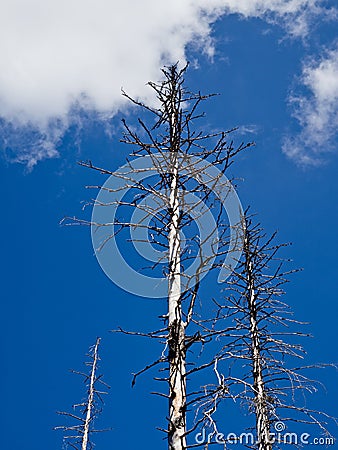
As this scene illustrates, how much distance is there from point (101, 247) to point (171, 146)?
2033mm

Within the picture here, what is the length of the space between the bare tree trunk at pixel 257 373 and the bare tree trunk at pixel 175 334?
2606mm

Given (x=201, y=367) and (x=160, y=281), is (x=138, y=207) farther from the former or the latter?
(x=201, y=367)

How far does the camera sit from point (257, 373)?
10344mm

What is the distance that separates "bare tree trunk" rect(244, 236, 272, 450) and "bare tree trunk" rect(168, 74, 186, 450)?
2.61 meters

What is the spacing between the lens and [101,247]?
6.06 m

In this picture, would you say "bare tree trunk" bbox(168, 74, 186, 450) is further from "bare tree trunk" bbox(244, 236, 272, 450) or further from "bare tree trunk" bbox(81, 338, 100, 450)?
"bare tree trunk" bbox(81, 338, 100, 450)

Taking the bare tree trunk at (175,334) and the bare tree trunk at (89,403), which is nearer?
the bare tree trunk at (175,334)

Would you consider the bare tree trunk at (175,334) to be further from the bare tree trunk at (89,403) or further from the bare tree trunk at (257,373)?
the bare tree trunk at (89,403)

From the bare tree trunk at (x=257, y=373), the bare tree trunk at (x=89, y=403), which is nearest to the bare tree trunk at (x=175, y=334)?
the bare tree trunk at (x=257, y=373)

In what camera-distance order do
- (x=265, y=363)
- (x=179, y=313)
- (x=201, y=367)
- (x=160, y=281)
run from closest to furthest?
(x=201, y=367)
(x=179, y=313)
(x=160, y=281)
(x=265, y=363)

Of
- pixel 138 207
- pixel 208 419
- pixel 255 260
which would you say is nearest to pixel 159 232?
pixel 138 207

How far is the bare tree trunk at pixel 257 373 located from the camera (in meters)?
8.67

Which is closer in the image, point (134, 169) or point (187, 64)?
point (134, 169)

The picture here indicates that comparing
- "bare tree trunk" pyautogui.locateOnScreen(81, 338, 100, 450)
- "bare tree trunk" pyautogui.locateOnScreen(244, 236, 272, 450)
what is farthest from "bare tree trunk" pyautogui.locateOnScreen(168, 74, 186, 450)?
"bare tree trunk" pyautogui.locateOnScreen(81, 338, 100, 450)
